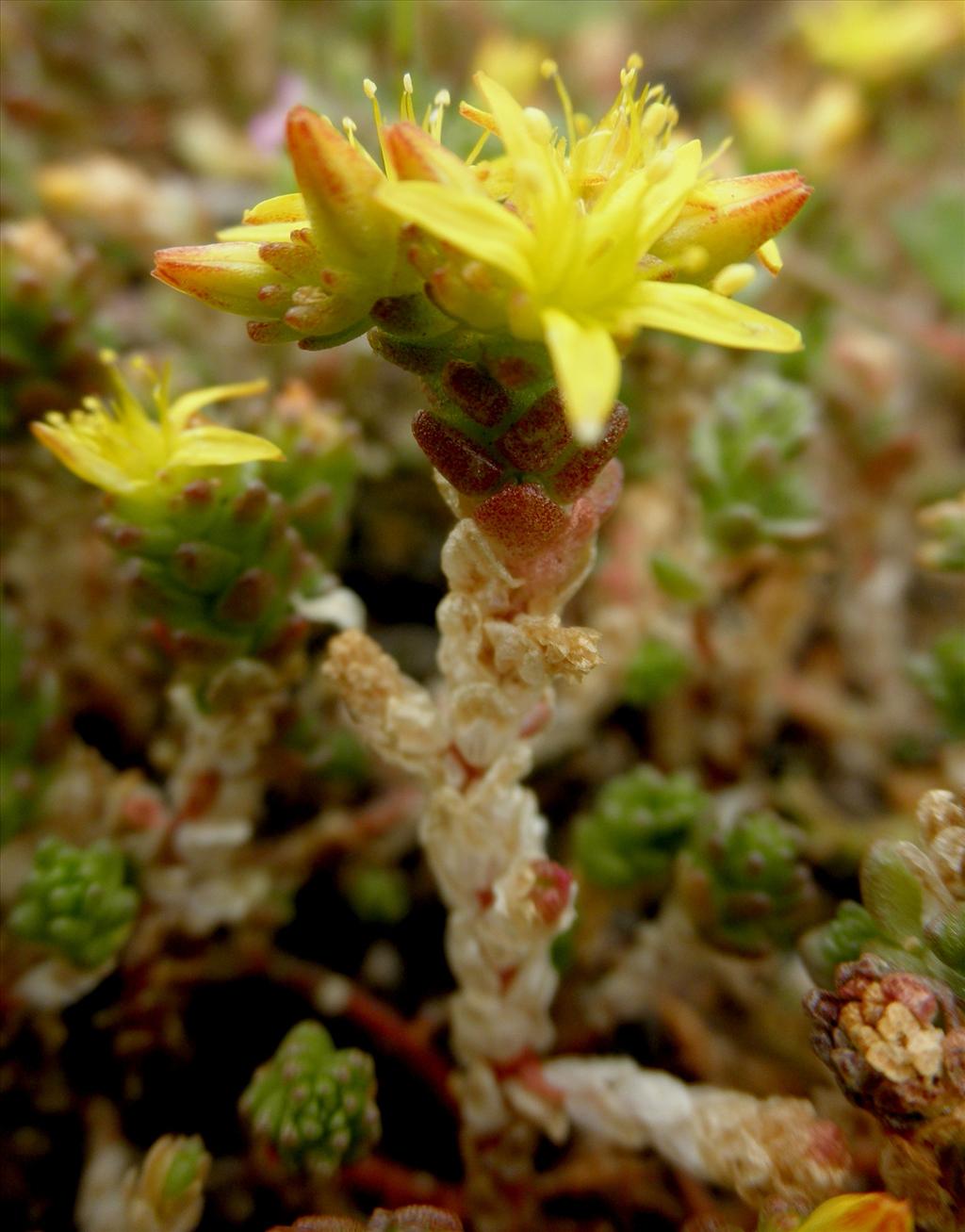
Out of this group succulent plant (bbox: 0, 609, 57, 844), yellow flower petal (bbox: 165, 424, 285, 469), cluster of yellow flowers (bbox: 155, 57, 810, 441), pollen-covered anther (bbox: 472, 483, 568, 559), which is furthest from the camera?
succulent plant (bbox: 0, 609, 57, 844)

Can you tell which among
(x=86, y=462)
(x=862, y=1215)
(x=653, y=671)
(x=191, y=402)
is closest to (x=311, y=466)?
(x=191, y=402)

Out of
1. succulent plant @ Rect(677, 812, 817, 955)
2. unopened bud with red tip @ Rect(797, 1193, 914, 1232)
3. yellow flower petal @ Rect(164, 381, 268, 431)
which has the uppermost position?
yellow flower petal @ Rect(164, 381, 268, 431)

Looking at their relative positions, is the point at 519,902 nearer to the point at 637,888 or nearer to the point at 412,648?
the point at 637,888

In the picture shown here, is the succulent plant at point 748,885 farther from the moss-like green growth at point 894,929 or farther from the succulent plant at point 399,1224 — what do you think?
the succulent plant at point 399,1224

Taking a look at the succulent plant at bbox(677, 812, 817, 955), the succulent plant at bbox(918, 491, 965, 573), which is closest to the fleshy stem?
the succulent plant at bbox(677, 812, 817, 955)

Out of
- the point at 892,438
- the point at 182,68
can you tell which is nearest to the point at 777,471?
the point at 892,438

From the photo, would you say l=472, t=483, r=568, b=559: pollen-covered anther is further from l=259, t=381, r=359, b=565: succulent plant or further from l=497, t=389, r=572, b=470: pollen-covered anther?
l=259, t=381, r=359, b=565: succulent plant

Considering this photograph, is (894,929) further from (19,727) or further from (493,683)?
(19,727)
